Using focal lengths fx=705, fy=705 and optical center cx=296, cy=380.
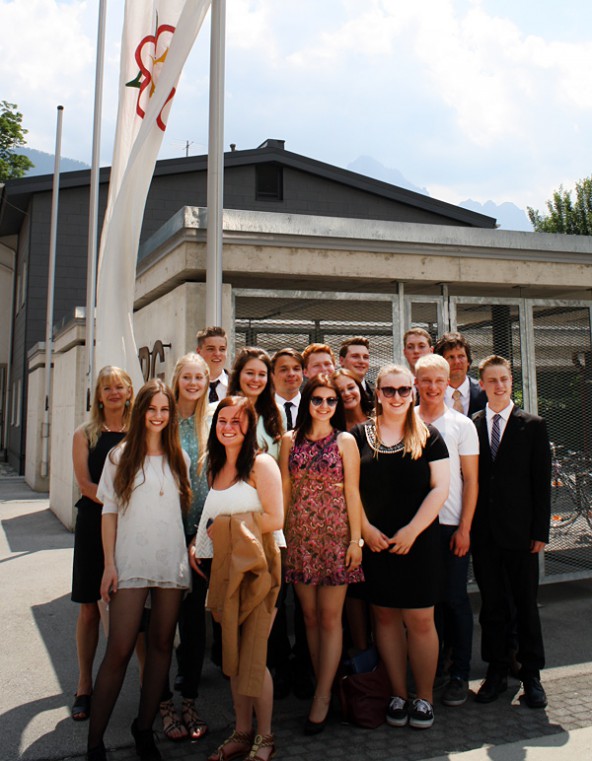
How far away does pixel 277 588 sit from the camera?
363 cm

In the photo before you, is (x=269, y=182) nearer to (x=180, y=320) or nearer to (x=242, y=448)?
(x=180, y=320)

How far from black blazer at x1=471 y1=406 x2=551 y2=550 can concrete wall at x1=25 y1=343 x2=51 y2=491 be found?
44.4ft

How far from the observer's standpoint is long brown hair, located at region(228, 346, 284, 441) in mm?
4250

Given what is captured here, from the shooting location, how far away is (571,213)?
30031 millimetres

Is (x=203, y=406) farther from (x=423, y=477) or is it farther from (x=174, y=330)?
(x=174, y=330)

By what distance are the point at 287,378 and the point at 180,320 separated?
1557 millimetres

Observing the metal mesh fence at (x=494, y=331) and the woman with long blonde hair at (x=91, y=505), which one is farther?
the metal mesh fence at (x=494, y=331)

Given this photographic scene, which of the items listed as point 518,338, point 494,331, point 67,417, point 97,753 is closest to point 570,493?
point 518,338

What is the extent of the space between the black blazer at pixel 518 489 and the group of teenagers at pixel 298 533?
0.01 m

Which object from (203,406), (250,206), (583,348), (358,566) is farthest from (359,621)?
(250,206)

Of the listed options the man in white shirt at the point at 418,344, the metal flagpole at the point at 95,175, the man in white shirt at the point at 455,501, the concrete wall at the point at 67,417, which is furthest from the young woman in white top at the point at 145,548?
the concrete wall at the point at 67,417

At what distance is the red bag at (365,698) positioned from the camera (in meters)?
3.90

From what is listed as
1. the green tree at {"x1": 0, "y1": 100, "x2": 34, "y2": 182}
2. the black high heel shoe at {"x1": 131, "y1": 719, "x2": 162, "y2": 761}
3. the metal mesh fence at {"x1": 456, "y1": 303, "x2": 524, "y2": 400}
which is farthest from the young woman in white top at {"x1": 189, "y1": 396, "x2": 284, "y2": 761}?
the green tree at {"x1": 0, "y1": 100, "x2": 34, "y2": 182}

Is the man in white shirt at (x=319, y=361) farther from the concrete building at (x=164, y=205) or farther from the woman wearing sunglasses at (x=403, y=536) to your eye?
the concrete building at (x=164, y=205)
